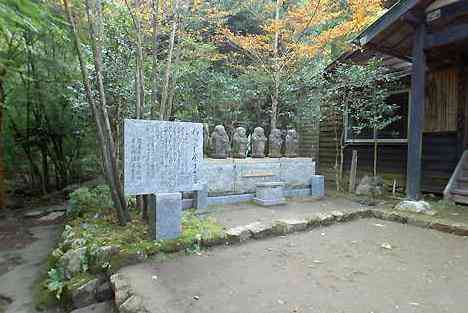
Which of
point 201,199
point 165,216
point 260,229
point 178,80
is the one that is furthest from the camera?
point 178,80

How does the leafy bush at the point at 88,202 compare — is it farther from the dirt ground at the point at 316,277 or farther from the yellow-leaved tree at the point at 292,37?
the yellow-leaved tree at the point at 292,37

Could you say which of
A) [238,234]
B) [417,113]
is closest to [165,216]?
[238,234]

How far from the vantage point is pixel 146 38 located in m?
8.46

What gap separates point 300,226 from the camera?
5551mm

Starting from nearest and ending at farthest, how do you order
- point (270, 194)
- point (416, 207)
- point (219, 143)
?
1. point (416, 207)
2. point (219, 143)
3. point (270, 194)

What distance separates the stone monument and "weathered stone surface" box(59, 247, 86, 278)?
948 millimetres

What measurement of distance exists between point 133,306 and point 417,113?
655 cm

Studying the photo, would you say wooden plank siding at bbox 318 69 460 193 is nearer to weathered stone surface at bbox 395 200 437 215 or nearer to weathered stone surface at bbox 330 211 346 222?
weathered stone surface at bbox 395 200 437 215

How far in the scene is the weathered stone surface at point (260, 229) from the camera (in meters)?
5.04

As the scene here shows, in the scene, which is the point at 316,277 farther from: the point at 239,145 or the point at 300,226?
the point at 239,145

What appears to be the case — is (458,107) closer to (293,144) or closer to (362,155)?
(362,155)

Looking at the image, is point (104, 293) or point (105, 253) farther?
point (105, 253)

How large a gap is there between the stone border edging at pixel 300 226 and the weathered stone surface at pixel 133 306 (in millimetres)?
149

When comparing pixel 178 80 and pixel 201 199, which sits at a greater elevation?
pixel 178 80
